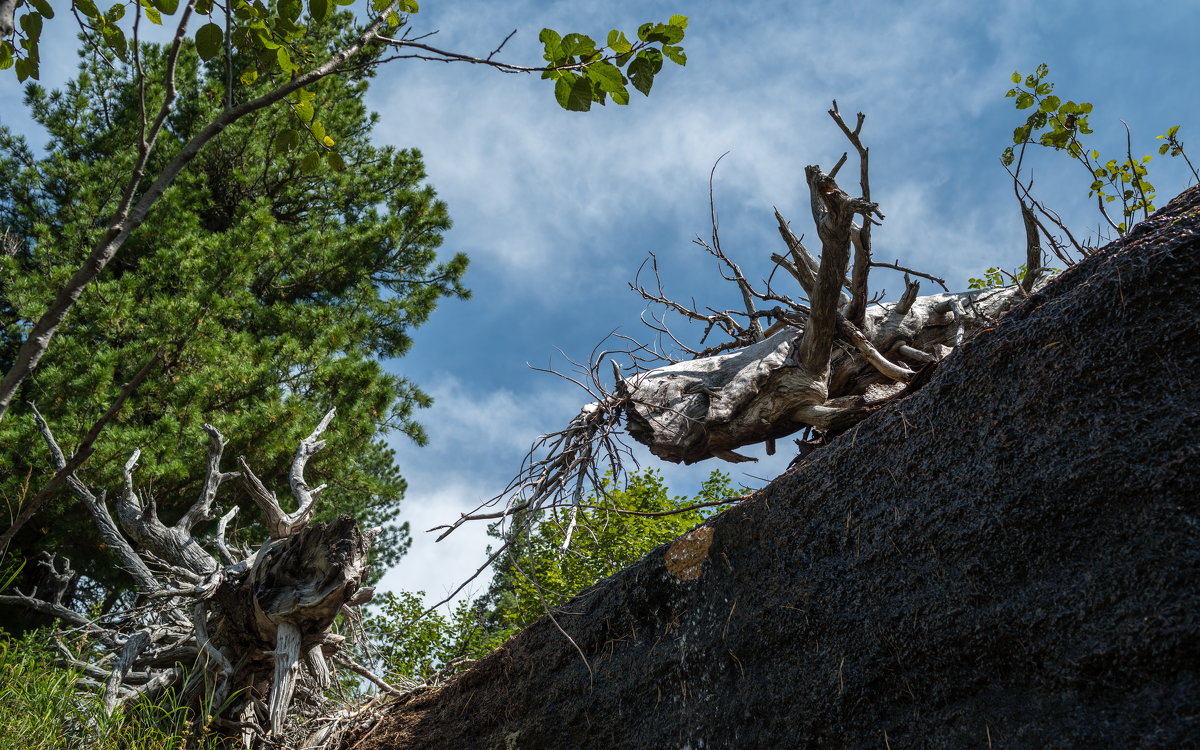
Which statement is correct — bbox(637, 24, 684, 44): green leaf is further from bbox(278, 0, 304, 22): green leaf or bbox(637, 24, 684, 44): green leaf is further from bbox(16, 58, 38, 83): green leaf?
bbox(16, 58, 38, 83): green leaf

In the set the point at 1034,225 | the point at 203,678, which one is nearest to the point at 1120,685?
the point at 1034,225

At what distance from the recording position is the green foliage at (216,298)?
25.8ft

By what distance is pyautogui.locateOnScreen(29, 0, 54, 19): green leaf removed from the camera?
204cm

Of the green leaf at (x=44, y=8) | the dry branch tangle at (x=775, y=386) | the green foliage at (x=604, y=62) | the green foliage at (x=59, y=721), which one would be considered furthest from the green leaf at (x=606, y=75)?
the green foliage at (x=59, y=721)

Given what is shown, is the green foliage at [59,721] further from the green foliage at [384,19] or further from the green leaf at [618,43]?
the green leaf at [618,43]

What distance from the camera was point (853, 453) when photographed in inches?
101

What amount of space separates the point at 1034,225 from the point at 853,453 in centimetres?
226

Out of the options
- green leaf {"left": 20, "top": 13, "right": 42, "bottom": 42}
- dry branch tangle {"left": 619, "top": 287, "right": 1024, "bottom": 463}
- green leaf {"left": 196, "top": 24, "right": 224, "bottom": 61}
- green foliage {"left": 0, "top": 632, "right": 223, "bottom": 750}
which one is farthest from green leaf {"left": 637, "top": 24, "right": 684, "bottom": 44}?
green foliage {"left": 0, "top": 632, "right": 223, "bottom": 750}

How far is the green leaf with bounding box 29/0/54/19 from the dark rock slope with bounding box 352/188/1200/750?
2.49 metres

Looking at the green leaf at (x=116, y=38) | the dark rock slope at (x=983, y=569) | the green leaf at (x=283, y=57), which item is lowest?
the dark rock slope at (x=983, y=569)

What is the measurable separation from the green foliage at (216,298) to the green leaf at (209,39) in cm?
505

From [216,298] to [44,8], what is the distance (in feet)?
23.9

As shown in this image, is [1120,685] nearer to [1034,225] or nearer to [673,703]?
[673,703]

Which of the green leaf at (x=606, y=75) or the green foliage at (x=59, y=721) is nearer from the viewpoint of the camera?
the green leaf at (x=606, y=75)
